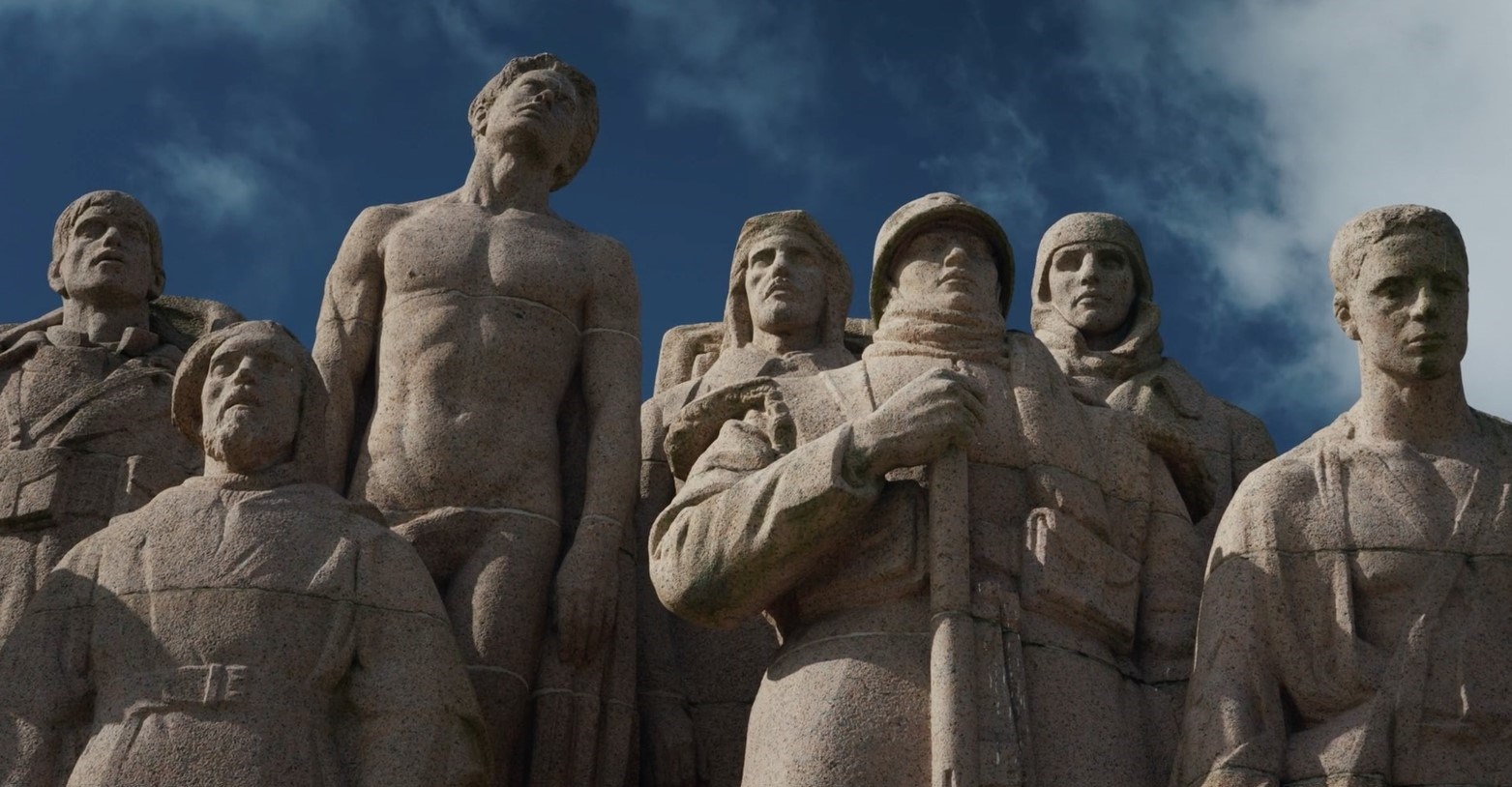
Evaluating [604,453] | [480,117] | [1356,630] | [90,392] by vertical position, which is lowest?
[1356,630]

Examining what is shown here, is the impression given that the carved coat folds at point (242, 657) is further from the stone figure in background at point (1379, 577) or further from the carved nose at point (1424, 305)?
the carved nose at point (1424, 305)

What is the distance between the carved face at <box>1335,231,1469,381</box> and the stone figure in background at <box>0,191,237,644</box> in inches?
251

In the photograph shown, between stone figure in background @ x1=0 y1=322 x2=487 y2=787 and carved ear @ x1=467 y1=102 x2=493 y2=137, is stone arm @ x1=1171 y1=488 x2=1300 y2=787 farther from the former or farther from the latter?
carved ear @ x1=467 y1=102 x2=493 y2=137

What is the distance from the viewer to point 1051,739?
14188mm

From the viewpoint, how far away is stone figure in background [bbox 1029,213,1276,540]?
18.1 metres

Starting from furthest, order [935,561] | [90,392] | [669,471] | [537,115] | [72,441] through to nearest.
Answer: [669,471] → [537,115] → [90,392] → [72,441] → [935,561]

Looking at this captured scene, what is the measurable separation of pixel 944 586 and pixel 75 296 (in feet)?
20.3

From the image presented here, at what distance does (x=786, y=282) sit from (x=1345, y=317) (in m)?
3.70

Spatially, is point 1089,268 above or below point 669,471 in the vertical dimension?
above

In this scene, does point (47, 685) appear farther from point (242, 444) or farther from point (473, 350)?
point (473, 350)

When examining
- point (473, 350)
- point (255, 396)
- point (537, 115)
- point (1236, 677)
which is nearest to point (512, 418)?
point (473, 350)

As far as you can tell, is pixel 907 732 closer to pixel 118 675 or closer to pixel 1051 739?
pixel 1051 739

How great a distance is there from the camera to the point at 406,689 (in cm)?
1471

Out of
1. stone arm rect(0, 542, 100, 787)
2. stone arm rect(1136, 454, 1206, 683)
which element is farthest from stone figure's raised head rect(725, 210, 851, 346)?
stone arm rect(0, 542, 100, 787)
